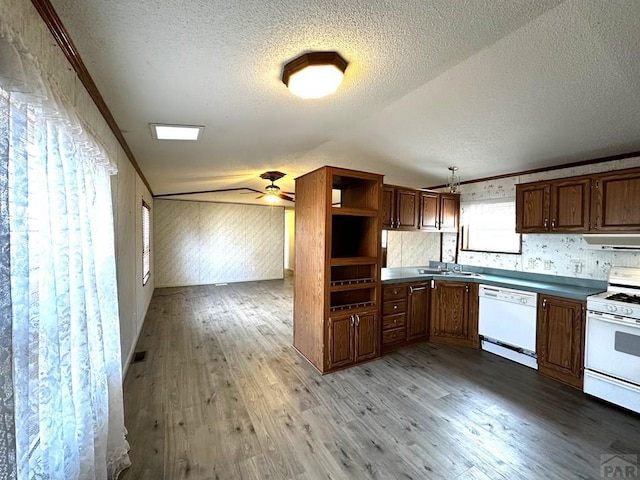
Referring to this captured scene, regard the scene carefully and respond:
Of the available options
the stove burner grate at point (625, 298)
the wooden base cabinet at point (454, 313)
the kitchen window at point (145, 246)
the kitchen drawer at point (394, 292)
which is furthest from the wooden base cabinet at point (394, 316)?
the kitchen window at point (145, 246)

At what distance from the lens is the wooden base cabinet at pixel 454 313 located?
3623 mm

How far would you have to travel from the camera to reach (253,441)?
199 centimetres

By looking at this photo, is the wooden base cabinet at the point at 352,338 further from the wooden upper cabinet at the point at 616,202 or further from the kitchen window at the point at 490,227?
the wooden upper cabinet at the point at 616,202

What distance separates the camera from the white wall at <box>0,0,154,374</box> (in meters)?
1.00

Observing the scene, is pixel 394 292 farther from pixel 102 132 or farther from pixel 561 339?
pixel 102 132

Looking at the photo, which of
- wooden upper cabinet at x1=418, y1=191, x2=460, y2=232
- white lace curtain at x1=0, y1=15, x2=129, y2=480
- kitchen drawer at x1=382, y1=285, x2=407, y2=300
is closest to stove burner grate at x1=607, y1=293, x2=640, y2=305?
kitchen drawer at x1=382, y1=285, x2=407, y2=300

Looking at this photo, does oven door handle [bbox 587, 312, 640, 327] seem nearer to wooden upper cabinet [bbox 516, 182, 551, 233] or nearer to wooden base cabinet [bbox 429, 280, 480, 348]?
wooden upper cabinet [bbox 516, 182, 551, 233]

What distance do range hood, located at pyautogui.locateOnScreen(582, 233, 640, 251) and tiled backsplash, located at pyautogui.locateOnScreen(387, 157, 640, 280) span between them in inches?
8.3

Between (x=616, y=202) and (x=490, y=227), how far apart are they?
1487mm

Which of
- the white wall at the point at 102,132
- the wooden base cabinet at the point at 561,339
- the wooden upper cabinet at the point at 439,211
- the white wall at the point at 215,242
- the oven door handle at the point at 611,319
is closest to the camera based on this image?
the white wall at the point at 102,132

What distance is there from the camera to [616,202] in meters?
2.69

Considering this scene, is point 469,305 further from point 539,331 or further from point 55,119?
point 55,119

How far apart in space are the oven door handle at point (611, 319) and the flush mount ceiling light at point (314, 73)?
9.85 feet

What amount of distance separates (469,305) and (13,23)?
14.1 ft
